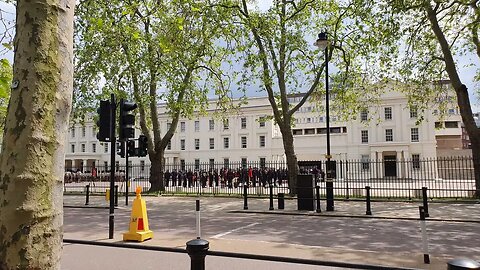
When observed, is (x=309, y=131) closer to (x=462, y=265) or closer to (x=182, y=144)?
(x=182, y=144)

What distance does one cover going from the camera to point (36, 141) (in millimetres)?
2359

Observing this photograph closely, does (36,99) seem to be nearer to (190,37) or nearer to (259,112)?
(190,37)

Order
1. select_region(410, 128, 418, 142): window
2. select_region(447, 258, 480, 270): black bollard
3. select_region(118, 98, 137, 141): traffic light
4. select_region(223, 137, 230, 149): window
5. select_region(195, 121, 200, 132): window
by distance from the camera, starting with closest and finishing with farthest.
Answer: select_region(447, 258, 480, 270): black bollard → select_region(118, 98, 137, 141): traffic light → select_region(410, 128, 418, 142): window → select_region(223, 137, 230, 149): window → select_region(195, 121, 200, 132): window

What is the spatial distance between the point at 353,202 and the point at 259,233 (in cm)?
919

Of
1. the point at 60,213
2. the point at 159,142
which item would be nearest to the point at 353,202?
the point at 159,142

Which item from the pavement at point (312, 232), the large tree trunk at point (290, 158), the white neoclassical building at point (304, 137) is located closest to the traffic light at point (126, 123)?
the pavement at point (312, 232)

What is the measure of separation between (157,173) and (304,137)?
36716 mm

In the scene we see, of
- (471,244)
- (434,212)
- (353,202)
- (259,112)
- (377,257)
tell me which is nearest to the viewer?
(377,257)

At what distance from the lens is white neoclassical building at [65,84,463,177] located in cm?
5562

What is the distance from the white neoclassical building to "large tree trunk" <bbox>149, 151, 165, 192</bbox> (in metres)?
20.2

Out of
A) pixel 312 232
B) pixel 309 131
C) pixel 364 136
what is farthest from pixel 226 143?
pixel 312 232

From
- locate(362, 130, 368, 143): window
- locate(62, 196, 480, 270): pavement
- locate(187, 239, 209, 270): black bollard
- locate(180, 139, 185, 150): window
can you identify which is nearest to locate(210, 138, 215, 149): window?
locate(180, 139, 185, 150): window

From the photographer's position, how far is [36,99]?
94.5 inches

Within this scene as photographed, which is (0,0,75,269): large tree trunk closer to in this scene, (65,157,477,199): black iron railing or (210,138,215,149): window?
(65,157,477,199): black iron railing
